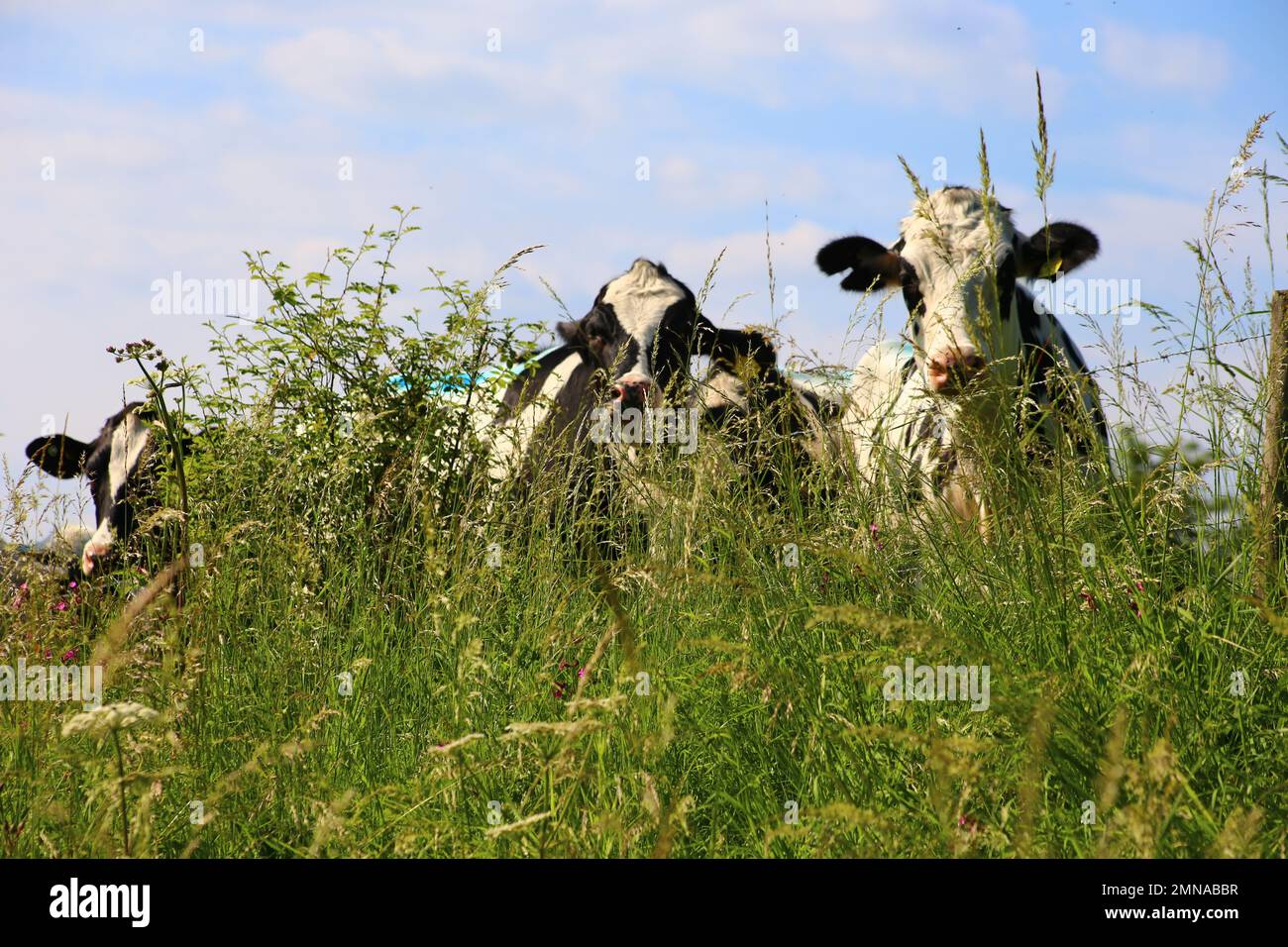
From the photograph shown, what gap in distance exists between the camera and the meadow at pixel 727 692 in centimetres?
193

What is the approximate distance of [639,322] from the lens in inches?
293

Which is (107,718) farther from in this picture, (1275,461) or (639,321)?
(639,321)

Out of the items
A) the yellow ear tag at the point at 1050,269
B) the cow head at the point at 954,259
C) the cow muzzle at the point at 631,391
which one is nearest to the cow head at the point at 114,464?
the cow muzzle at the point at 631,391

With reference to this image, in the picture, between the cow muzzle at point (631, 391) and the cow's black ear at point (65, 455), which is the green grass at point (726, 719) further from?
the cow's black ear at point (65, 455)

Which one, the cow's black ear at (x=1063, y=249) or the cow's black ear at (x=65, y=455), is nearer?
the cow's black ear at (x=1063, y=249)

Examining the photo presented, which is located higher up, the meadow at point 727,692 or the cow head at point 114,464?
the cow head at point 114,464

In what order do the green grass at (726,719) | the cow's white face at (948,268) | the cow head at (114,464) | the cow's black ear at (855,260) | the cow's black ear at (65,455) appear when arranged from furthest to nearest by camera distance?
the cow's black ear at (65,455)
the cow head at (114,464)
the cow's black ear at (855,260)
the cow's white face at (948,268)
the green grass at (726,719)

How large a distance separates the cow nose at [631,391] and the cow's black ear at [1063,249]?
2376 millimetres

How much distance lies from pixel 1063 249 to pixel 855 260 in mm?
1229

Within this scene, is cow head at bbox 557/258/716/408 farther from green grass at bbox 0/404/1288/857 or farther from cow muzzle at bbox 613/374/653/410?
green grass at bbox 0/404/1288/857

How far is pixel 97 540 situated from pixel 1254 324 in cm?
645

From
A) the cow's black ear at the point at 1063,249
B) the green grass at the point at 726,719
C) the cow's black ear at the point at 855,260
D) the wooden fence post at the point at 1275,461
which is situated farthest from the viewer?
the cow's black ear at the point at 855,260
